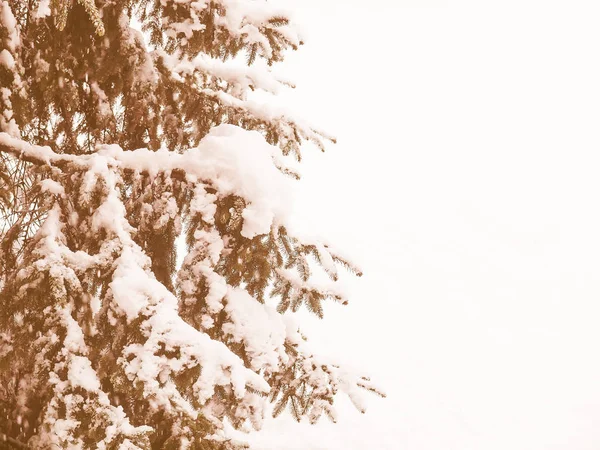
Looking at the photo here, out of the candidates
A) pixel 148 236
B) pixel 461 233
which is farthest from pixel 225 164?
pixel 461 233

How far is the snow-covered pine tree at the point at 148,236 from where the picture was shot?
2.15 metres

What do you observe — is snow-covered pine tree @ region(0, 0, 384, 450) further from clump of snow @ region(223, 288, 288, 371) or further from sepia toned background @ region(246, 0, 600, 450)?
sepia toned background @ region(246, 0, 600, 450)

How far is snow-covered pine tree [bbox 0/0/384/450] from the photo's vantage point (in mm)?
2146

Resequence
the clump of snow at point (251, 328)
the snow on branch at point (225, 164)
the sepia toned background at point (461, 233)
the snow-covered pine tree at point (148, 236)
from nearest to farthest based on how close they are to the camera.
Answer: the snow-covered pine tree at point (148, 236) < the snow on branch at point (225, 164) < the clump of snow at point (251, 328) < the sepia toned background at point (461, 233)

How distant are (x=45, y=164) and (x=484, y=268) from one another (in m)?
22.7

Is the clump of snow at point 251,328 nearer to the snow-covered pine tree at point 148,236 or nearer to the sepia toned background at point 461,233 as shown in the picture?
the snow-covered pine tree at point 148,236

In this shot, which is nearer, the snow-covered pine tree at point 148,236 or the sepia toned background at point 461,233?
the snow-covered pine tree at point 148,236

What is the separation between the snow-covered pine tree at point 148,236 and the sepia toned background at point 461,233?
0.71 meters

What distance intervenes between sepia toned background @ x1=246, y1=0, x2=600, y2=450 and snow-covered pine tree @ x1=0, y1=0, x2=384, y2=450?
0.71 m

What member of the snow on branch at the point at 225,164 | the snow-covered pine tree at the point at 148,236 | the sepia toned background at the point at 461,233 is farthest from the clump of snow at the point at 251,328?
the sepia toned background at the point at 461,233

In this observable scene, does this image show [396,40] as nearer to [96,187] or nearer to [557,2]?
[557,2]

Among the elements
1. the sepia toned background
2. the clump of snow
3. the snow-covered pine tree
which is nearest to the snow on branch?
the snow-covered pine tree

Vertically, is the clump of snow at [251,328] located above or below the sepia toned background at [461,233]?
below

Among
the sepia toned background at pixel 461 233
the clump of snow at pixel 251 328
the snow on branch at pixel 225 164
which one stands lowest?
the clump of snow at pixel 251 328
